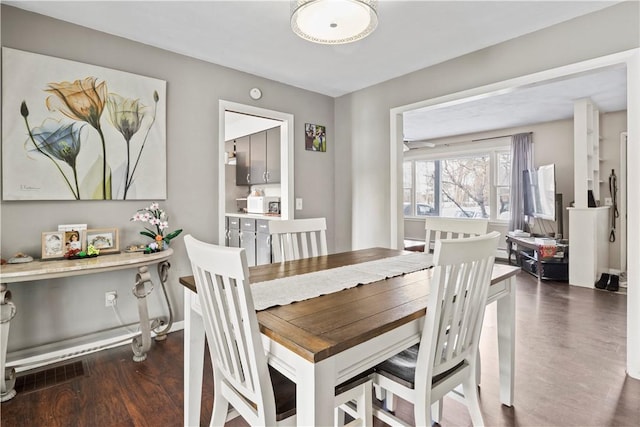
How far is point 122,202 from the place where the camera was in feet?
8.75

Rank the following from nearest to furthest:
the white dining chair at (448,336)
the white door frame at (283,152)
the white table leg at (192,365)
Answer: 1. the white dining chair at (448,336)
2. the white table leg at (192,365)
3. the white door frame at (283,152)

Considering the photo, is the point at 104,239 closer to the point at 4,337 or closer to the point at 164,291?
the point at 164,291

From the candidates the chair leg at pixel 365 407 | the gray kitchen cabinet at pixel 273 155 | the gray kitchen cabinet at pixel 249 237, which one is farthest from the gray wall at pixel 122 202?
the chair leg at pixel 365 407

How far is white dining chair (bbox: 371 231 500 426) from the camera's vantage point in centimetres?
121

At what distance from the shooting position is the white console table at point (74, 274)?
6.27 ft

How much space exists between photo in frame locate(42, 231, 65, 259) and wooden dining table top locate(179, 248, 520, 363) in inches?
53.8

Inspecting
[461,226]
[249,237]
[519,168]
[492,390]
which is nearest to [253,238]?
[249,237]

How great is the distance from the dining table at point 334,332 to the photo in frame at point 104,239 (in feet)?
4.34

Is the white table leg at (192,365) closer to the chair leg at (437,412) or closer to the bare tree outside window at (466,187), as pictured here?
the chair leg at (437,412)

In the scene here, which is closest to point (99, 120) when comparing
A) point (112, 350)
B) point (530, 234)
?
point (112, 350)

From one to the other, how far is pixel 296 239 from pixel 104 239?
1459 mm

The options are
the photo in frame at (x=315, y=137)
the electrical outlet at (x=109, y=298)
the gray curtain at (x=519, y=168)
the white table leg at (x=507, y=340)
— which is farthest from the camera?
the gray curtain at (x=519, y=168)

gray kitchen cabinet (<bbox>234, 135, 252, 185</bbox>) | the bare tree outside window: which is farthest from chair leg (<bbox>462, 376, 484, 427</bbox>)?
the bare tree outside window

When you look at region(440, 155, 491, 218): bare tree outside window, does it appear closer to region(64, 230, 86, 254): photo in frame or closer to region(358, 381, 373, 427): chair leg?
region(358, 381, 373, 427): chair leg
